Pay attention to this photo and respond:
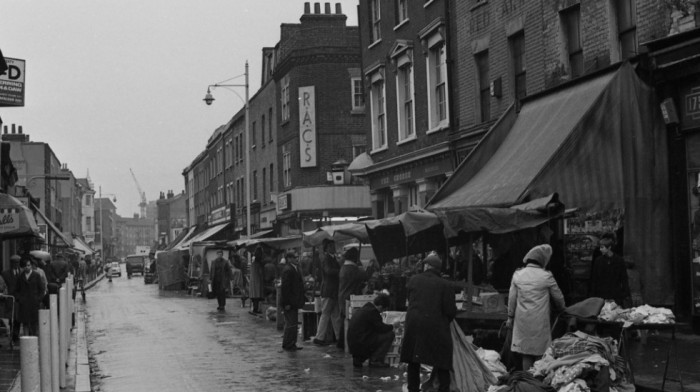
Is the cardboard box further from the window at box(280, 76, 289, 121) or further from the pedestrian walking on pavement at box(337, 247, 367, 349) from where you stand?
the window at box(280, 76, 289, 121)

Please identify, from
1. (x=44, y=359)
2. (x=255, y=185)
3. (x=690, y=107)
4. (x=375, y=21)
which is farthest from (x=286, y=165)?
(x=44, y=359)

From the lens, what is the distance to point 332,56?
43.7 metres

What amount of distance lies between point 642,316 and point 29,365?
253 inches

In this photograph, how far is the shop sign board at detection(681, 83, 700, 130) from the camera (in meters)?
15.1

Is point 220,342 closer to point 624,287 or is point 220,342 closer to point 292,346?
point 292,346

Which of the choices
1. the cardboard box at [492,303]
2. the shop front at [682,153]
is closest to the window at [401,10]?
the shop front at [682,153]

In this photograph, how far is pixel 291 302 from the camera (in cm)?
1761

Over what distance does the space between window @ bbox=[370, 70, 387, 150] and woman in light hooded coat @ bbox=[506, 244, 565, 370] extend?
20.6 m

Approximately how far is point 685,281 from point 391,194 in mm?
16420

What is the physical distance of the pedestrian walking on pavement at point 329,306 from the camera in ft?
58.7

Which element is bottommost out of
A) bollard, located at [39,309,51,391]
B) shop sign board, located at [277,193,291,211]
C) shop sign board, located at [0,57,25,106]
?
bollard, located at [39,309,51,391]

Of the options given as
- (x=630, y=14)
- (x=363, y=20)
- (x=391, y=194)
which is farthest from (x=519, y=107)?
(x=363, y=20)

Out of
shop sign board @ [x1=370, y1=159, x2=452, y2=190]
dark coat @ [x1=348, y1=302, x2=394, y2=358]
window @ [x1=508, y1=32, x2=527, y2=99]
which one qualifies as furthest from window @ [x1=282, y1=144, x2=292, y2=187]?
dark coat @ [x1=348, y1=302, x2=394, y2=358]

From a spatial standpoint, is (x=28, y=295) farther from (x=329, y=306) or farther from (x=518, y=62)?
(x=518, y=62)
